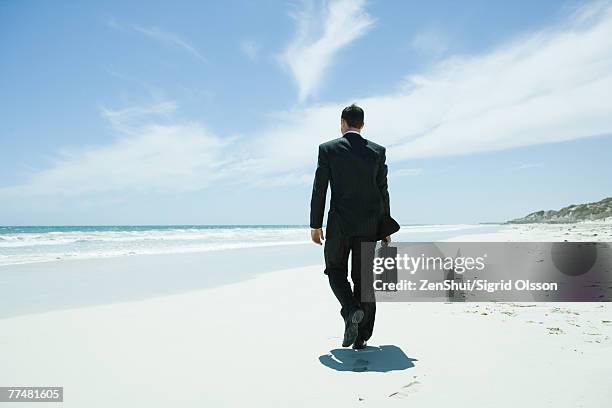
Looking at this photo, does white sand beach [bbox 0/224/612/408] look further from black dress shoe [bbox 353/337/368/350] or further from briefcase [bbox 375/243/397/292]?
briefcase [bbox 375/243/397/292]

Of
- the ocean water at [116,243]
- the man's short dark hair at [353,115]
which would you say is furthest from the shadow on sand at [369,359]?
the ocean water at [116,243]

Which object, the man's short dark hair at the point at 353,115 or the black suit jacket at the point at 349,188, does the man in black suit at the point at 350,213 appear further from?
the man's short dark hair at the point at 353,115

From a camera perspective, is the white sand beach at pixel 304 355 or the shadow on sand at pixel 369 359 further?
the shadow on sand at pixel 369 359

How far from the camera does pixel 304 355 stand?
330 cm

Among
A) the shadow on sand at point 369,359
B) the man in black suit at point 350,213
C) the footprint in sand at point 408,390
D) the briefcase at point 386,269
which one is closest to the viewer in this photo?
the footprint in sand at point 408,390

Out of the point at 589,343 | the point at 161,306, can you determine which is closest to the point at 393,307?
the point at 589,343

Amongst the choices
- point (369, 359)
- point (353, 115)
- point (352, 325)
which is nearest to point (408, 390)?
point (369, 359)

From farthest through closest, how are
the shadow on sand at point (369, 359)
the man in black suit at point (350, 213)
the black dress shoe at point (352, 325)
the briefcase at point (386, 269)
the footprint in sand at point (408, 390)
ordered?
the briefcase at point (386, 269)
the man in black suit at point (350, 213)
the black dress shoe at point (352, 325)
the shadow on sand at point (369, 359)
the footprint in sand at point (408, 390)

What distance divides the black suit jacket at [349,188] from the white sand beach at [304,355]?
40.4 inches

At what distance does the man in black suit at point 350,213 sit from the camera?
3.36m

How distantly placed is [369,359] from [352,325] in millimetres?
276

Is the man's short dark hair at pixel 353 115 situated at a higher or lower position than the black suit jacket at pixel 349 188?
higher

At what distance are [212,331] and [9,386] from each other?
1658 millimetres

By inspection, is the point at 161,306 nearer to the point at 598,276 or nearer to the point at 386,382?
the point at 386,382
